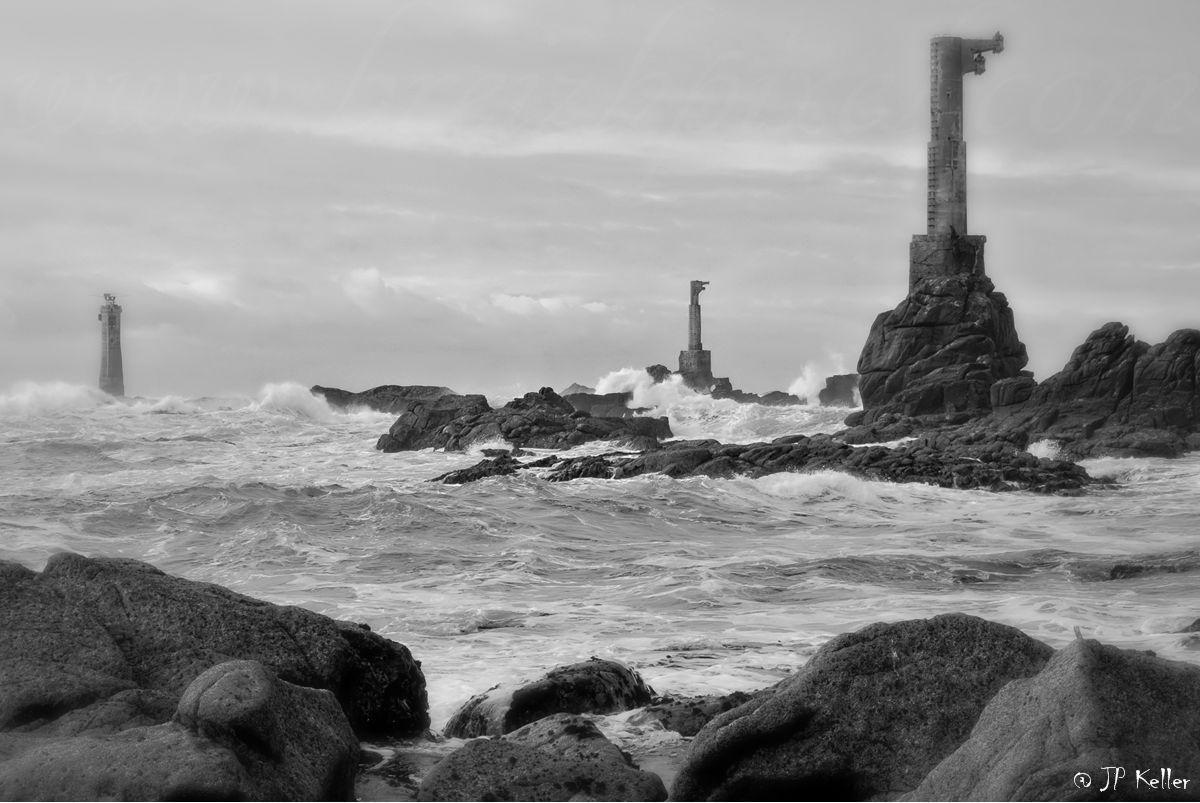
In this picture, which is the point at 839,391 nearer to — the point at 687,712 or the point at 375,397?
the point at 375,397

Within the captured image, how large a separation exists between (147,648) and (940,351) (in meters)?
36.6

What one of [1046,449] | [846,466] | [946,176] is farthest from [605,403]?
[846,466]

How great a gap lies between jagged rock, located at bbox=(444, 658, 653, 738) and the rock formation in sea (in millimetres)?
312

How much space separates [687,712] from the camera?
24.6 feet

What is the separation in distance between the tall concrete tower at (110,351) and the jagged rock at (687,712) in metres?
55.9

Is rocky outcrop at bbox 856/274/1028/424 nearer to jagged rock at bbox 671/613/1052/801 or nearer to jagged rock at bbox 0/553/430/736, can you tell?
jagged rock at bbox 0/553/430/736

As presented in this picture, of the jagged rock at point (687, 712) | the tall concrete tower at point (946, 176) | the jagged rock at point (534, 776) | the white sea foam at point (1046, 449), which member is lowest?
the jagged rock at point (687, 712)

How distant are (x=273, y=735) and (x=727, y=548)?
464 inches

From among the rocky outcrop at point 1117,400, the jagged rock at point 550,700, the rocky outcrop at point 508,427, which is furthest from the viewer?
the rocky outcrop at point 508,427

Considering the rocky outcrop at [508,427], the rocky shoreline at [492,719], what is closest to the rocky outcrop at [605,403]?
the rocky outcrop at [508,427]

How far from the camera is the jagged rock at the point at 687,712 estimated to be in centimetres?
732

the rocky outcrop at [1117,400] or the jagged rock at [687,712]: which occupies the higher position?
the rocky outcrop at [1117,400]

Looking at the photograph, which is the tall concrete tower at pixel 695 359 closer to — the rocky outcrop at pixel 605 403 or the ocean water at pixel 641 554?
the rocky outcrop at pixel 605 403

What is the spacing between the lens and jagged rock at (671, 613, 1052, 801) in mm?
5668
